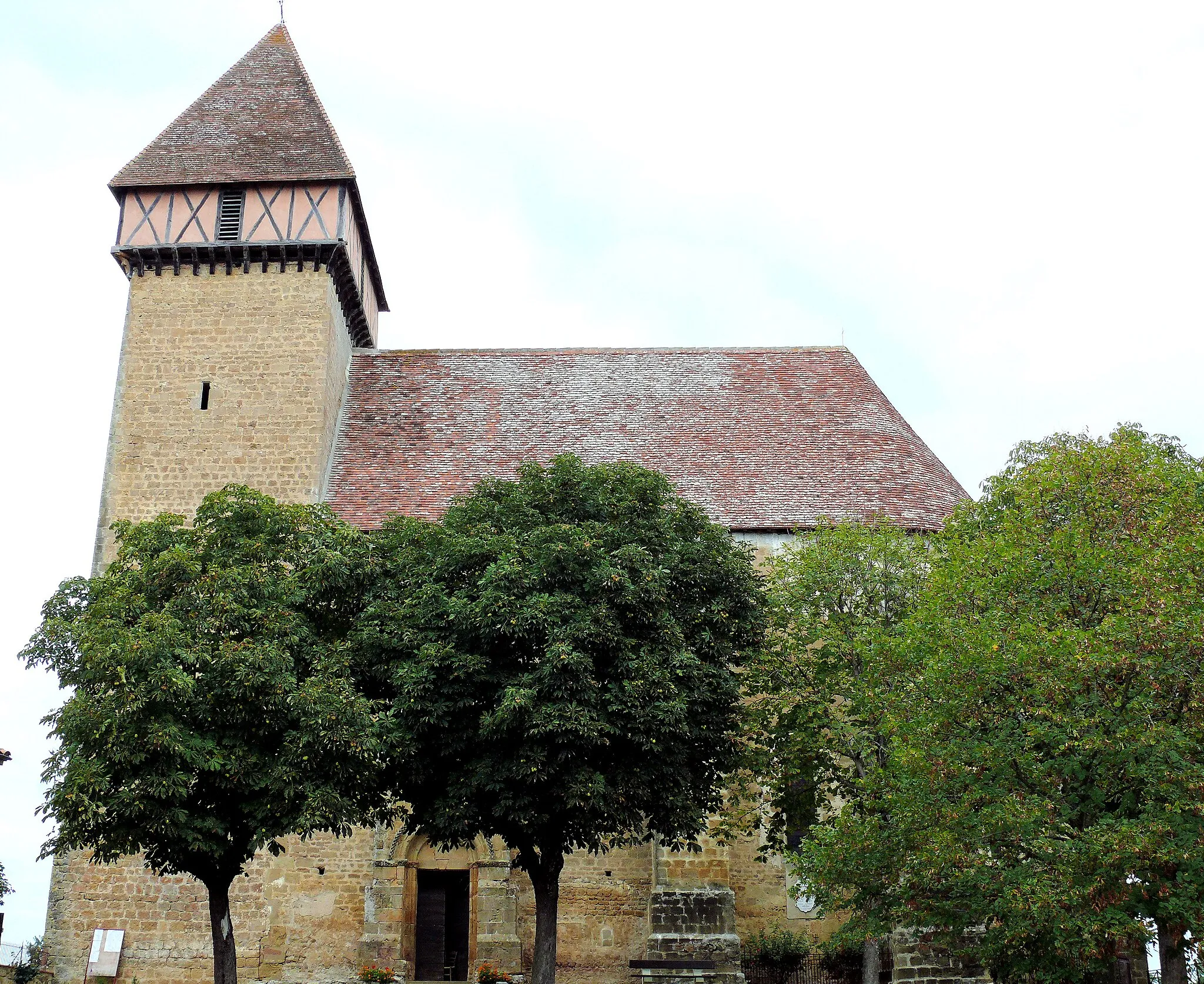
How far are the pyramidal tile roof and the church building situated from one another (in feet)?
0.22

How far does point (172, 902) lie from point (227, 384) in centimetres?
1084

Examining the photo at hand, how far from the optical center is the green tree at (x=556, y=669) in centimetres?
1761

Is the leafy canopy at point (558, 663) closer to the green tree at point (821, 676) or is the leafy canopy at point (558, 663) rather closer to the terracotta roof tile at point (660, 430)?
the green tree at point (821, 676)

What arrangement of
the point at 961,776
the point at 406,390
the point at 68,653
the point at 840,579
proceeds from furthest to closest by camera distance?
1. the point at 406,390
2. the point at 840,579
3. the point at 68,653
4. the point at 961,776

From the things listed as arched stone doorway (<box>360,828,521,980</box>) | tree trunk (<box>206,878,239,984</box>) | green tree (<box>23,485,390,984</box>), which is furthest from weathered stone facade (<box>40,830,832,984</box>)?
green tree (<box>23,485,390,984</box>)

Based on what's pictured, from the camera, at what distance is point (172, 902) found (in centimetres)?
2322

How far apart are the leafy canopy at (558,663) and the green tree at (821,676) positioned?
4.69 ft

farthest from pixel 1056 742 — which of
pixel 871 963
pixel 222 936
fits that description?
pixel 222 936

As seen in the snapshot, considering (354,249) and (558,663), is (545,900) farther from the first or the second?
(354,249)

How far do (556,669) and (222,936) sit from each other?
6369 mm

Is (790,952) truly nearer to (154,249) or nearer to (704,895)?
(704,895)

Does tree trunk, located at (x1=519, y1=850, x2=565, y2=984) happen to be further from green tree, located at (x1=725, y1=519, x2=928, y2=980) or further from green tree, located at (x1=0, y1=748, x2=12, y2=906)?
green tree, located at (x1=0, y1=748, x2=12, y2=906)

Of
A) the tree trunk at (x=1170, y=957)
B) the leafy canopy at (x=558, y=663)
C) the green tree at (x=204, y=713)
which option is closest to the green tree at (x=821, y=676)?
the leafy canopy at (x=558, y=663)

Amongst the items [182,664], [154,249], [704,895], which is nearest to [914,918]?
[704,895]
